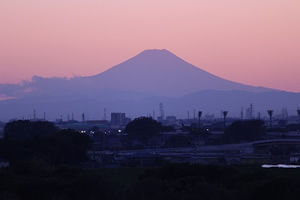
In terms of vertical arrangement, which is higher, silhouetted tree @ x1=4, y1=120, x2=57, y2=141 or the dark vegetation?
silhouetted tree @ x1=4, y1=120, x2=57, y2=141

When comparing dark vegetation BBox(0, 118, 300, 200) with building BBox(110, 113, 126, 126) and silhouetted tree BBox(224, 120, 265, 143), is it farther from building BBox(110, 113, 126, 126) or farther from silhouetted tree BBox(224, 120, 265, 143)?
building BBox(110, 113, 126, 126)

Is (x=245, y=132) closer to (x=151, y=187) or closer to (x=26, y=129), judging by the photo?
(x=26, y=129)

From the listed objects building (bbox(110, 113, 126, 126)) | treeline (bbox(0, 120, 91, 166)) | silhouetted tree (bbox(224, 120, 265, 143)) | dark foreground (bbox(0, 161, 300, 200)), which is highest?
building (bbox(110, 113, 126, 126))

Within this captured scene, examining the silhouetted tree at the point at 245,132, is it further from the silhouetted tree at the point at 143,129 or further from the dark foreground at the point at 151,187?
the dark foreground at the point at 151,187

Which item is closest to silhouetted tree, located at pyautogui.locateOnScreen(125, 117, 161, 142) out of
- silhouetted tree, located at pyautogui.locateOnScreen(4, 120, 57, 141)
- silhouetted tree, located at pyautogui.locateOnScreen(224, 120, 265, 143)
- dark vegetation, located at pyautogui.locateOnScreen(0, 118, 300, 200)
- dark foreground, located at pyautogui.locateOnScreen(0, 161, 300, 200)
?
silhouetted tree, located at pyautogui.locateOnScreen(224, 120, 265, 143)

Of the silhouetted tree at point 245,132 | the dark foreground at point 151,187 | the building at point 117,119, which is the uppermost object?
the building at point 117,119

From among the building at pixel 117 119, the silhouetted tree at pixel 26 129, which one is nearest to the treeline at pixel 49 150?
the silhouetted tree at pixel 26 129

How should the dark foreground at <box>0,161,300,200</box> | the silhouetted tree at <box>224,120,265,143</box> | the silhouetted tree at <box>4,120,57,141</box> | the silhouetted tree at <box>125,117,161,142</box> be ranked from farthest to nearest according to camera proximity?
the silhouetted tree at <box>224,120,265,143</box> → the silhouetted tree at <box>125,117,161,142</box> → the silhouetted tree at <box>4,120,57,141</box> → the dark foreground at <box>0,161,300,200</box>

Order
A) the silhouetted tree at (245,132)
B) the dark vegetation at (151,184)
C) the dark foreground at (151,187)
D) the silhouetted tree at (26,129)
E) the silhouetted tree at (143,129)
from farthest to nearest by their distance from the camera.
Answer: the silhouetted tree at (245,132), the silhouetted tree at (143,129), the silhouetted tree at (26,129), the dark vegetation at (151,184), the dark foreground at (151,187)

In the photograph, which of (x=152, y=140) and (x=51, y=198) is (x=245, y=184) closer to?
(x=51, y=198)

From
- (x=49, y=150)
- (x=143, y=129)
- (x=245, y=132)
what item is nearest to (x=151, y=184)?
(x=49, y=150)

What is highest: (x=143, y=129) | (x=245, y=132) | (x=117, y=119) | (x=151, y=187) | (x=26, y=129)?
(x=117, y=119)

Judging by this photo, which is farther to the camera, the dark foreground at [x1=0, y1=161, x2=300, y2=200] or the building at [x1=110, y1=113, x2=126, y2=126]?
the building at [x1=110, y1=113, x2=126, y2=126]
